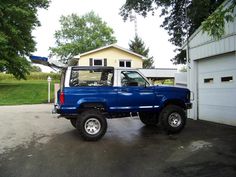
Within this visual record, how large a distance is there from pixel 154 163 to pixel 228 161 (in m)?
1.55

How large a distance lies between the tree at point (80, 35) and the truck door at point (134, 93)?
49.5 meters

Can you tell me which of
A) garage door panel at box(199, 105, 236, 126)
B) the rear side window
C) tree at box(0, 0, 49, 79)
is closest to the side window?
the rear side window

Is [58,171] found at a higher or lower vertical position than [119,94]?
lower

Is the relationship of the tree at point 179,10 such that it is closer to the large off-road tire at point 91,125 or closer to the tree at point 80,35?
the large off-road tire at point 91,125

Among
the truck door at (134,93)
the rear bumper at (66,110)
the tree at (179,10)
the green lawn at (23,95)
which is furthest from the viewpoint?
the green lawn at (23,95)

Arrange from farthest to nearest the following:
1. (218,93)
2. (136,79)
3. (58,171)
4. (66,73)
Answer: (218,93), (136,79), (66,73), (58,171)

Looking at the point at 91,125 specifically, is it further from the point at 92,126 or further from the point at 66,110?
the point at 66,110

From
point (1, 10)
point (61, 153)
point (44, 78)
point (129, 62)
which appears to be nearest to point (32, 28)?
point (1, 10)

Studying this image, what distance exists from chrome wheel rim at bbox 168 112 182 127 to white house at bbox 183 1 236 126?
7.34 feet

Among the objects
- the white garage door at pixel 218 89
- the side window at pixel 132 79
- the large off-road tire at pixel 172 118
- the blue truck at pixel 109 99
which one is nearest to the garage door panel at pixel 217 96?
the white garage door at pixel 218 89

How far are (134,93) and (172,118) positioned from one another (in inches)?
61.9

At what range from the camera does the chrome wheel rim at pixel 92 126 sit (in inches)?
365

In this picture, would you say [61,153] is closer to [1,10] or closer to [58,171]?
[58,171]

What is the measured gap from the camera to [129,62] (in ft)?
113
